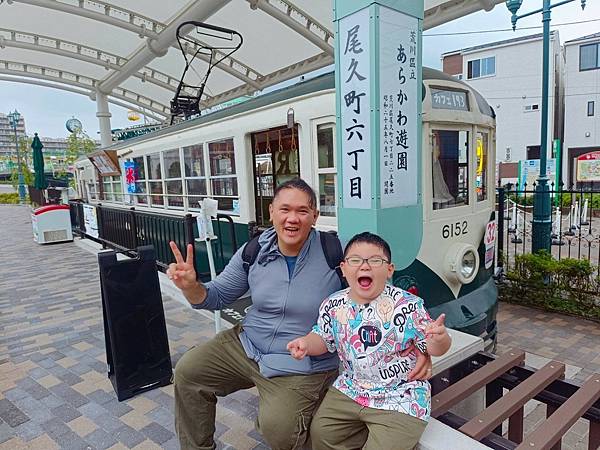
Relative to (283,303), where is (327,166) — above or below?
above

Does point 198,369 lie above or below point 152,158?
below

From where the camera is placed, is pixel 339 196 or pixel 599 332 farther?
pixel 599 332

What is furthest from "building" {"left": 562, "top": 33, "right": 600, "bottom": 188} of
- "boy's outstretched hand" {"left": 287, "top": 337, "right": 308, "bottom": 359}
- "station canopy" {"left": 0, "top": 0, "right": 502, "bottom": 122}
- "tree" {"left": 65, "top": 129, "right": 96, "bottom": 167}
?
"tree" {"left": 65, "top": 129, "right": 96, "bottom": 167}

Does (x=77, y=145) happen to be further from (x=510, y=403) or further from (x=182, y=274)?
(x=510, y=403)

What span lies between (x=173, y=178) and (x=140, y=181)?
1577 millimetres

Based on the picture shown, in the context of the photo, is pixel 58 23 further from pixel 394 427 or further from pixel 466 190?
pixel 394 427

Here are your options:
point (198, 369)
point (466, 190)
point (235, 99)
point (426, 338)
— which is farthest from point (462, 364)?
point (235, 99)

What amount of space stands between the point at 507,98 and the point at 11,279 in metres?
21.1

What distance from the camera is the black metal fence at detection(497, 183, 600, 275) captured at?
5.52 metres

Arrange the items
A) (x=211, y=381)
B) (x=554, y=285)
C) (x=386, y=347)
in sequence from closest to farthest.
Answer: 1. (x=386, y=347)
2. (x=211, y=381)
3. (x=554, y=285)

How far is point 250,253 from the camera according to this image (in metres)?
2.16

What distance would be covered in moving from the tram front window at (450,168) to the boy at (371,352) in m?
1.85

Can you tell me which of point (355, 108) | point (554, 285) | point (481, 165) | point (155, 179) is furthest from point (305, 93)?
point (155, 179)

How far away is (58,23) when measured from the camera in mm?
10094
